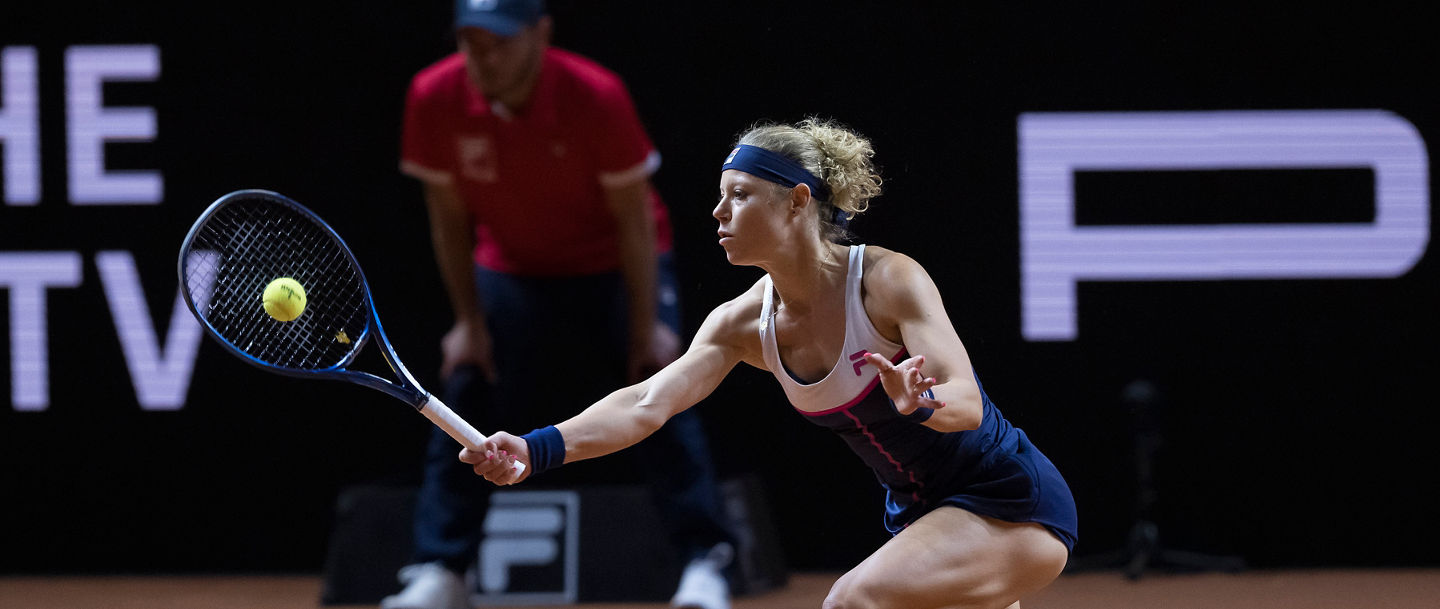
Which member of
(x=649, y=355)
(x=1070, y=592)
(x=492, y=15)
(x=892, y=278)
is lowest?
(x=1070, y=592)

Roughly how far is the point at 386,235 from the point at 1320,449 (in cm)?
322

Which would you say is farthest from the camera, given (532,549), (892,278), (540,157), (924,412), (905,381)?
(532,549)

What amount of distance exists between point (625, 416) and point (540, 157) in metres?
1.88

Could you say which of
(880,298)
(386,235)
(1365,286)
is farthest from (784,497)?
(880,298)

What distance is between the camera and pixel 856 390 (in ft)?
8.84

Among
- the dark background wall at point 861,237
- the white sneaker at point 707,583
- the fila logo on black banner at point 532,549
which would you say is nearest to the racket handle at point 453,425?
the white sneaker at point 707,583

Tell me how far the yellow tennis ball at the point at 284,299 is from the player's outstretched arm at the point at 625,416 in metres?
0.41

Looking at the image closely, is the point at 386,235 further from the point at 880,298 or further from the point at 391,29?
the point at 880,298

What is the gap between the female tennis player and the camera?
8.64 feet

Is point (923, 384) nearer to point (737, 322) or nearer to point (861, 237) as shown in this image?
point (737, 322)

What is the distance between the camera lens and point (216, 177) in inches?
198

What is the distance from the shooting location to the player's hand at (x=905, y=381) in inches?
88.3

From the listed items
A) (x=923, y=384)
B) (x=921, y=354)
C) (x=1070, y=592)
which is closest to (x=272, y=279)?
(x=921, y=354)

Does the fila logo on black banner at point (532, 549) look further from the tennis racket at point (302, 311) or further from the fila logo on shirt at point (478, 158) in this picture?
the fila logo on shirt at point (478, 158)
